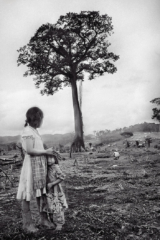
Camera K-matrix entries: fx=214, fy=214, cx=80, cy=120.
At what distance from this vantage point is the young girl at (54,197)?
2.41 metres

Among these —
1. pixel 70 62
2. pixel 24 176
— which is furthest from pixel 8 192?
pixel 70 62

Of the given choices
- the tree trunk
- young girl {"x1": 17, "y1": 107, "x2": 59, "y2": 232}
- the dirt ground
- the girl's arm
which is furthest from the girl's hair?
the tree trunk

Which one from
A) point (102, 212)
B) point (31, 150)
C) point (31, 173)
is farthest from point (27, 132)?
point (102, 212)

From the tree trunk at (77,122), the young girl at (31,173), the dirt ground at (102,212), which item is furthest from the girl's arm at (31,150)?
the tree trunk at (77,122)

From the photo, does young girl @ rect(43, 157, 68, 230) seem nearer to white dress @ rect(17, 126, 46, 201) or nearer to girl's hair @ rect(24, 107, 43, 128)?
white dress @ rect(17, 126, 46, 201)

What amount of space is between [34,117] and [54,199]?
3.19 ft

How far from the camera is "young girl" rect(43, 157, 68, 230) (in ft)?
7.91

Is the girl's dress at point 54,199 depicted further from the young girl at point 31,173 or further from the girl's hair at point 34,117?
the girl's hair at point 34,117

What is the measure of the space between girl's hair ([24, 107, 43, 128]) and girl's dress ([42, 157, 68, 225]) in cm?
44

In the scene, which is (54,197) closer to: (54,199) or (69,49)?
(54,199)

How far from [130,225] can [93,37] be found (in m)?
15.0

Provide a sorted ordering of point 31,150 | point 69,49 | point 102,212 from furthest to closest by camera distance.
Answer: point 69,49
point 102,212
point 31,150

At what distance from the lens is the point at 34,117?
2.48m

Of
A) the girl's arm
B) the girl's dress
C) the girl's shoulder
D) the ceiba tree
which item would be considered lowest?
the girl's dress
